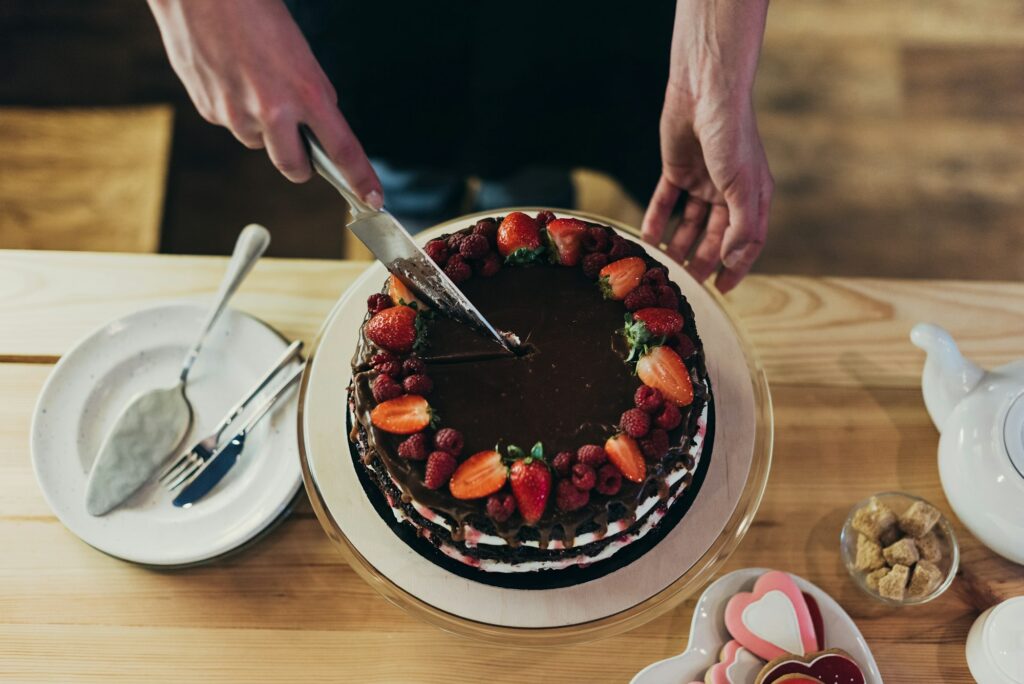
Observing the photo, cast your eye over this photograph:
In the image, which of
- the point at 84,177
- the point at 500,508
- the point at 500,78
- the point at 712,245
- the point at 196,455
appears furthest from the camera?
→ the point at 84,177

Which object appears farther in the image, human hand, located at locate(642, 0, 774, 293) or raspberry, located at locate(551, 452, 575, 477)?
human hand, located at locate(642, 0, 774, 293)

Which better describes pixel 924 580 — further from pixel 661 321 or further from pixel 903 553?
pixel 661 321

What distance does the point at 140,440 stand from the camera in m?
1.48

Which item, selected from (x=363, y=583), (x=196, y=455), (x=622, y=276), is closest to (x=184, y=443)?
(x=196, y=455)

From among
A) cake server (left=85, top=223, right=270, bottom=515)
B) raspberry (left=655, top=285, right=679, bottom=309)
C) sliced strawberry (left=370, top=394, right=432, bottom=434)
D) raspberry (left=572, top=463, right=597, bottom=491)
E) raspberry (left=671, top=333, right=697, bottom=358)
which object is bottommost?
cake server (left=85, top=223, right=270, bottom=515)

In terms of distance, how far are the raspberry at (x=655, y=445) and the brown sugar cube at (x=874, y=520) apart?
48 cm

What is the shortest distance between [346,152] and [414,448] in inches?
21.9

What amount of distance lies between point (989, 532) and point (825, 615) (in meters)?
0.31

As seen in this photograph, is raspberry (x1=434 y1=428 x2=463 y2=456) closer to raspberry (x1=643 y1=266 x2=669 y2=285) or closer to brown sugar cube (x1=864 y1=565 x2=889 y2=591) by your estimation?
raspberry (x1=643 y1=266 x2=669 y2=285)

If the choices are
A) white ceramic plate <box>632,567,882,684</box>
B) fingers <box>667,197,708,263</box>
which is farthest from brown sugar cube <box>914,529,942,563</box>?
fingers <box>667,197,708,263</box>

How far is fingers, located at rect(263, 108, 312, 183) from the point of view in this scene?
137 centimetres

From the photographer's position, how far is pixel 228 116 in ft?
4.59

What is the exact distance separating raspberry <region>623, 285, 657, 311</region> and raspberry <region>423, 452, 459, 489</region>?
0.39 metres

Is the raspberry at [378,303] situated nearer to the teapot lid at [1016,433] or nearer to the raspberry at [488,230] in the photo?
the raspberry at [488,230]
